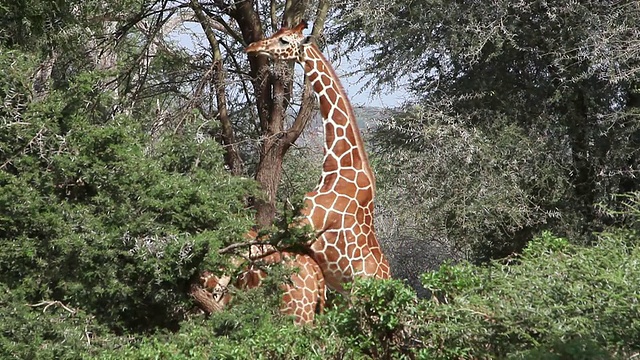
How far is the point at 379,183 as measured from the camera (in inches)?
502

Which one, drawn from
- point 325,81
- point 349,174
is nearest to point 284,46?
point 325,81

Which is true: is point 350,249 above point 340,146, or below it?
below

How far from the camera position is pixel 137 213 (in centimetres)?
721

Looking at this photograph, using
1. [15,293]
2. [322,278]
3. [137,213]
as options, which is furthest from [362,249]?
[15,293]

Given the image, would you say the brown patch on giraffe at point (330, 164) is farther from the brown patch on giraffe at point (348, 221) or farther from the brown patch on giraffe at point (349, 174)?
the brown patch on giraffe at point (348, 221)

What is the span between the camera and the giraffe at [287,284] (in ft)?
25.5

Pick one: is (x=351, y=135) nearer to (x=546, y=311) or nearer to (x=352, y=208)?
(x=352, y=208)

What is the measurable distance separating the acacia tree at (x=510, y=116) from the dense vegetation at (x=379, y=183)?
0.03 meters

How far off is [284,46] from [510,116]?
3597mm

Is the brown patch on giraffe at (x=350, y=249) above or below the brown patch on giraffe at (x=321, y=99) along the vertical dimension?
below

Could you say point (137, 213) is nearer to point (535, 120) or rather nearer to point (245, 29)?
point (245, 29)

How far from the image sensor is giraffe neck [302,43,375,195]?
27.6 ft

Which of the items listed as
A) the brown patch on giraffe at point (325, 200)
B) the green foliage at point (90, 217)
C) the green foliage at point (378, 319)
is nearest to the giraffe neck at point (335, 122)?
the brown patch on giraffe at point (325, 200)

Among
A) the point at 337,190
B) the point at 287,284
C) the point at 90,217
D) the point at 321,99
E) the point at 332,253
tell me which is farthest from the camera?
the point at 321,99
